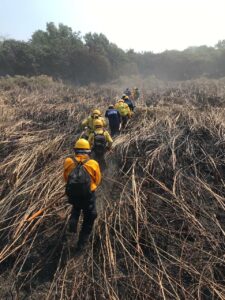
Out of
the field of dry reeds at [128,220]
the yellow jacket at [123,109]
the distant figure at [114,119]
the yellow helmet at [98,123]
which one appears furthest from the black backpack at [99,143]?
the yellow jacket at [123,109]

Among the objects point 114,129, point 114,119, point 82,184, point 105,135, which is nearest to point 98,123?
point 105,135

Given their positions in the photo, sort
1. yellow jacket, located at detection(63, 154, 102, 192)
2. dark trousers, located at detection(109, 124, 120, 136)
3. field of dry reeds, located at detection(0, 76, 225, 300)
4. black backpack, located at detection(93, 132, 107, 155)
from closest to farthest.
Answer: field of dry reeds, located at detection(0, 76, 225, 300) < yellow jacket, located at detection(63, 154, 102, 192) < black backpack, located at detection(93, 132, 107, 155) < dark trousers, located at detection(109, 124, 120, 136)

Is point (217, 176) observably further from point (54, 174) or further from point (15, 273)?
point (15, 273)

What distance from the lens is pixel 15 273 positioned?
4191mm

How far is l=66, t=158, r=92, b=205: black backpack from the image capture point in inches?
156

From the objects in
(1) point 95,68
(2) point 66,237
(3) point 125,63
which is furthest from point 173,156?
(3) point 125,63

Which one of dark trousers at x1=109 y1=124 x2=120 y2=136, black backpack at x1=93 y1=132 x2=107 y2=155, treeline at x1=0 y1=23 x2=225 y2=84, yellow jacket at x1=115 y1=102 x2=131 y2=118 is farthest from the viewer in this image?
treeline at x1=0 y1=23 x2=225 y2=84

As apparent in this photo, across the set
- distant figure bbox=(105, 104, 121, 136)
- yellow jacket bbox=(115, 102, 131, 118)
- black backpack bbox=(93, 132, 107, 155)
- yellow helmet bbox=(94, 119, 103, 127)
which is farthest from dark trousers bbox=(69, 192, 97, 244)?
yellow jacket bbox=(115, 102, 131, 118)

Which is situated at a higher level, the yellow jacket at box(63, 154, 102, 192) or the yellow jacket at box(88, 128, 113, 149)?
the yellow jacket at box(63, 154, 102, 192)

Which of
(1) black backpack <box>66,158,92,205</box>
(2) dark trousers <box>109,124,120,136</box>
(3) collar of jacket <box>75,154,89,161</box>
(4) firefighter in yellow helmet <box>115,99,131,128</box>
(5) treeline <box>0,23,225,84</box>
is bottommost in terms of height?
(5) treeline <box>0,23,225,84</box>

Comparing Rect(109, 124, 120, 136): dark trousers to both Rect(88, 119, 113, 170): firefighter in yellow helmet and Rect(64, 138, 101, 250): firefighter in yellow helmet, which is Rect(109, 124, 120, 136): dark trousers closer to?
Rect(88, 119, 113, 170): firefighter in yellow helmet

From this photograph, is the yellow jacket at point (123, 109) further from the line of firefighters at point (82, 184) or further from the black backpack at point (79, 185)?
the black backpack at point (79, 185)

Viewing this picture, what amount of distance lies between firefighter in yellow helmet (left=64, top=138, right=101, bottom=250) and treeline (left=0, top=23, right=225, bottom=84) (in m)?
29.9

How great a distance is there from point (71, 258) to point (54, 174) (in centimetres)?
220
